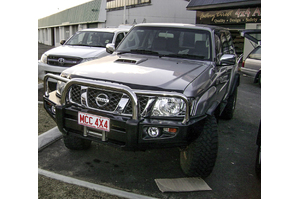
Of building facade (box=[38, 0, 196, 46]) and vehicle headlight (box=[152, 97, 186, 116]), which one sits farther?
building facade (box=[38, 0, 196, 46])

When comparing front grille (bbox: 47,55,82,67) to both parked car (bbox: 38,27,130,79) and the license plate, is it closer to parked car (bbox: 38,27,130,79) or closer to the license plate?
parked car (bbox: 38,27,130,79)

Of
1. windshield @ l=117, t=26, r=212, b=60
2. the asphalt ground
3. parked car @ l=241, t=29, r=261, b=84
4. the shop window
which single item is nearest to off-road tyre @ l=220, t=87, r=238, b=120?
the asphalt ground

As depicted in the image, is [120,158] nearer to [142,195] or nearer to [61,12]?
[142,195]

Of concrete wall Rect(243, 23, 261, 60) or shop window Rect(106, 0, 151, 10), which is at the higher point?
shop window Rect(106, 0, 151, 10)

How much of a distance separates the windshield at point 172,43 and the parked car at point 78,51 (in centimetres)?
306

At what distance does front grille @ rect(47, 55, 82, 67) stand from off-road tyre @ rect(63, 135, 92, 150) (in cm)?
361

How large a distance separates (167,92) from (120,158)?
1.49 m

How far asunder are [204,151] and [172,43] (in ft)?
5.71

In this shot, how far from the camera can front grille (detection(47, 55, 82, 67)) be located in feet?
23.3

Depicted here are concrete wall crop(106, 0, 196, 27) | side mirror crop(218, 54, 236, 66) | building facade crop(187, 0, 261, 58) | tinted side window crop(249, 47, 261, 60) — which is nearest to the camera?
side mirror crop(218, 54, 236, 66)

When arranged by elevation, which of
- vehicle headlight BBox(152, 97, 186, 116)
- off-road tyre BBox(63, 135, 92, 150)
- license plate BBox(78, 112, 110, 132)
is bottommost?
off-road tyre BBox(63, 135, 92, 150)

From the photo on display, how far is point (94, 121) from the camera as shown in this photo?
2.88 m

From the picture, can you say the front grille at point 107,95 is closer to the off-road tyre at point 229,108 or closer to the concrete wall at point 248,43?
the off-road tyre at point 229,108
